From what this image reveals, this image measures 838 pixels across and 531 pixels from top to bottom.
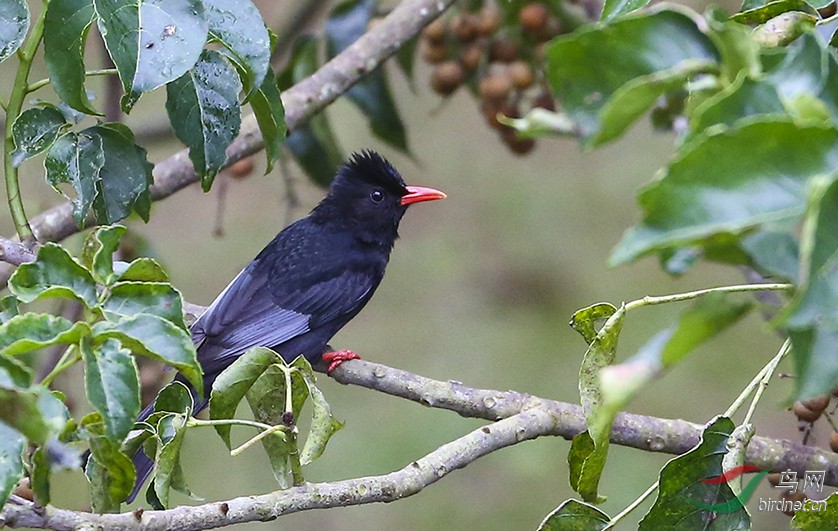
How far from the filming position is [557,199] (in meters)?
8.52

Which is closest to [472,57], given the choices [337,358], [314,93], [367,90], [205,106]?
[367,90]

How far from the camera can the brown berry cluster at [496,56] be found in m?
4.09

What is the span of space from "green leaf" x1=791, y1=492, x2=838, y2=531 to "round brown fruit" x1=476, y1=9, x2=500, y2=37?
8.80ft

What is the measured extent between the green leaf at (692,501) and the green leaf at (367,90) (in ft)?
7.59

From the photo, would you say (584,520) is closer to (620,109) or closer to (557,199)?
(620,109)

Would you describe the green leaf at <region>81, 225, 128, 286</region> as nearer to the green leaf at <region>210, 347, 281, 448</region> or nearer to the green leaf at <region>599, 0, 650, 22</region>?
the green leaf at <region>210, 347, 281, 448</region>

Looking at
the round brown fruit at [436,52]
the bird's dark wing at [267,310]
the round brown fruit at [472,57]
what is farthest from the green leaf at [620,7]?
the round brown fruit at [436,52]

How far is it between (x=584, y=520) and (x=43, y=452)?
3.10 feet

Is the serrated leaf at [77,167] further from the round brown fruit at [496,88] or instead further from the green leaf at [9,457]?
the round brown fruit at [496,88]

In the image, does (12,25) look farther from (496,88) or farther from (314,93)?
(496,88)

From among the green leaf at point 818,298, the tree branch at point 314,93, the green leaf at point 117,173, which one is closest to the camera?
the green leaf at point 818,298

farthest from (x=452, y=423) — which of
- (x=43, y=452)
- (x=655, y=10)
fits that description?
(x=655, y=10)

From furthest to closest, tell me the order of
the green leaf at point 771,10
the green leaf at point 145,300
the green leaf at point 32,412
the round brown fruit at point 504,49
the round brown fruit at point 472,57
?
the round brown fruit at point 472,57 → the round brown fruit at point 504,49 → the green leaf at point 771,10 → the green leaf at point 145,300 → the green leaf at point 32,412

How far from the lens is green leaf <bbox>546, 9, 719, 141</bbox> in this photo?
1.15m
